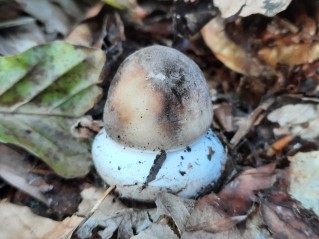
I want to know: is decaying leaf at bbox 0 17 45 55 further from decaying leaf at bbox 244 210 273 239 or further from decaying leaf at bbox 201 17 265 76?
decaying leaf at bbox 244 210 273 239

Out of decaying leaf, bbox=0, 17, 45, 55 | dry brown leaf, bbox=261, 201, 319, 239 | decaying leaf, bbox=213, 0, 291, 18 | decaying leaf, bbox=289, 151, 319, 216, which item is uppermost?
decaying leaf, bbox=213, 0, 291, 18

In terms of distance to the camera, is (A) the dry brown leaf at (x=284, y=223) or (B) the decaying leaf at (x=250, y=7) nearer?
(A) the dry brown leaf at (x=284, y=223)

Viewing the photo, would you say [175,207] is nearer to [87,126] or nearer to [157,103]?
[157,103]

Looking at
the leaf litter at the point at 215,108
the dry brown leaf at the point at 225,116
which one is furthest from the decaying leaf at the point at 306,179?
the dry brown leaf at the point at 225,116

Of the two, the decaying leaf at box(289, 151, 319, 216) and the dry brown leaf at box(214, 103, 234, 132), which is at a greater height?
the decaying leaf at box(289, 151, 319, 216)

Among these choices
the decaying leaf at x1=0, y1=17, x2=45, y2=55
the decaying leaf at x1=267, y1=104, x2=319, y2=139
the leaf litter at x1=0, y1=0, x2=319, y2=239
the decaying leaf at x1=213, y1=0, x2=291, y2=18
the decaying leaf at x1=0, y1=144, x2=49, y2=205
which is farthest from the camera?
the decaying leaf at x1=0, y1=17, x2=45, y2=55

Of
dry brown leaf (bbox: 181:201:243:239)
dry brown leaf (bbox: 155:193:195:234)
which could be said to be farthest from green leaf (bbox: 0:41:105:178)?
dry brown leaf (bbox: 181:201:243:239)

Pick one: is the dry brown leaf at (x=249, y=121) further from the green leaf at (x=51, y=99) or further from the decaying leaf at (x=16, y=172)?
the decaying leaf at (x=16, y=172)
